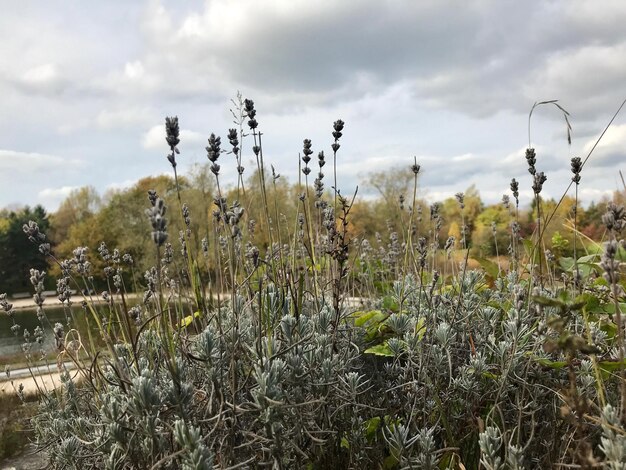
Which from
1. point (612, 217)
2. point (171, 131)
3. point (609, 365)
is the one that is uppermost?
point (171, 131)

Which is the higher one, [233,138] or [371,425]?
[233,138]

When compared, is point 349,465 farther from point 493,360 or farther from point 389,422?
point 493,360

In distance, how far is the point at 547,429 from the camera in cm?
208

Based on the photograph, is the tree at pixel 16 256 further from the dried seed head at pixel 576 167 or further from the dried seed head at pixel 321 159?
the dried seed head at pixel 576 167

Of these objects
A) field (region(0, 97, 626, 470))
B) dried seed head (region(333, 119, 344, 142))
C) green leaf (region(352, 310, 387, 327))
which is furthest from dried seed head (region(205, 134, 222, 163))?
green leaf (region(352, 310, 387, 327))

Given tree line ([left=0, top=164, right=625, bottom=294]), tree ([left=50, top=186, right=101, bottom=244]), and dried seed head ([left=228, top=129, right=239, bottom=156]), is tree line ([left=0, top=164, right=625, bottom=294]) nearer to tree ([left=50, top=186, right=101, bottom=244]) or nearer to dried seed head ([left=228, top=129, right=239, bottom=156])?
tree ([left=50, top=186, right=101, bottom=244])

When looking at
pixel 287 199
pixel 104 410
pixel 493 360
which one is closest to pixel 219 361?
pixel 104 410

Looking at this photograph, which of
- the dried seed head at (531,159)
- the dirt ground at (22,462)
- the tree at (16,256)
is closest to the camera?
the dried seed head at (531,159)

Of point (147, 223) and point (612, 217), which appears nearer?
point (612, 217)

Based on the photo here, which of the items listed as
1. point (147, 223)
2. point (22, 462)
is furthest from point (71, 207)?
point (22, 462)

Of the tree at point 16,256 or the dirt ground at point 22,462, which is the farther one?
the tree at point 16,256

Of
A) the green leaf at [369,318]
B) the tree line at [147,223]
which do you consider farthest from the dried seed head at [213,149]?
the tree line at [147,223]

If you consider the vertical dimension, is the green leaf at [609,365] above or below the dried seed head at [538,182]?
below

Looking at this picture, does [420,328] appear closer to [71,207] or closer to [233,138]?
[233,138]
